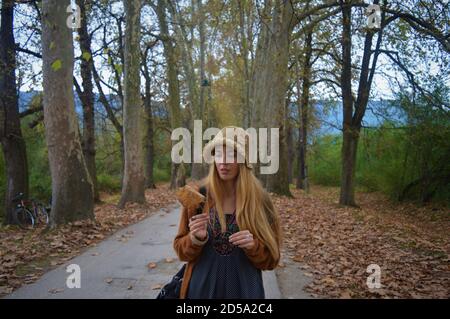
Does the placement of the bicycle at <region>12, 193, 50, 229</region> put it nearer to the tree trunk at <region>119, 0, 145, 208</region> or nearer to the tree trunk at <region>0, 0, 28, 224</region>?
the tree trunk at <region>0, 0, 28, 224</region>

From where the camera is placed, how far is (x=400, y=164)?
20375 millimetres

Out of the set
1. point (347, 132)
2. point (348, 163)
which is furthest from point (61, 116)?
point (348, 163)

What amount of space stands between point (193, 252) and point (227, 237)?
0.25m

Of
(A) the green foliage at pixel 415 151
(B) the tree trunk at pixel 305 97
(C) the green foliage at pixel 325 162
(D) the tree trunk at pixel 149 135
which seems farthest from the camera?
(C) the green foliage at pixel 325 162

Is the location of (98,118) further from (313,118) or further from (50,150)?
(50,150)

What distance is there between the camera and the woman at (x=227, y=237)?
281cm

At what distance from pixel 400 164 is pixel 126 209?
523 inches

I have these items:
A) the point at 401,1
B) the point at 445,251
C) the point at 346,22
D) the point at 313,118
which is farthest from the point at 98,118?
the point at 445,251

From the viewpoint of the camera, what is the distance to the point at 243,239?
8.70ft

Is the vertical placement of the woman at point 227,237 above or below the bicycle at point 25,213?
above

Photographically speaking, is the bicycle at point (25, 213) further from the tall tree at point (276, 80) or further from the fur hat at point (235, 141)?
the fur hat at point (235, 141)

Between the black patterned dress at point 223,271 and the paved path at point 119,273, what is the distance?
2699 mm
